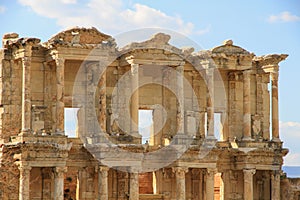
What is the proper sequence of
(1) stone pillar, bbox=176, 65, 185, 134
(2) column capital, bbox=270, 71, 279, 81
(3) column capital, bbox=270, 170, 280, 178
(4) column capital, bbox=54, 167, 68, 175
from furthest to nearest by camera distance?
1. (2) column capital, bbox=270, 71, 279, 81
2. (3) column capital, bbox=270, 170, 280, 178
3. (1) stone pillar, bbox=176, 65, 185, 134
4. (4) column capital, bbox=54, 167, 68, 175

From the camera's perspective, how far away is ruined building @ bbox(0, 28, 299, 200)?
35281 millimetres

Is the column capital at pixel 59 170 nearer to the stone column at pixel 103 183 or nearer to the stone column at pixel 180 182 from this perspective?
the stone column at pixel 103 183

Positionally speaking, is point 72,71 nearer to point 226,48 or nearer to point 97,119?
point 97,119

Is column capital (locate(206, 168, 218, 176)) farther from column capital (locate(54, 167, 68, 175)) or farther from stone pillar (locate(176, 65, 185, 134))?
column capital (locate(54, 167, 68, 175))

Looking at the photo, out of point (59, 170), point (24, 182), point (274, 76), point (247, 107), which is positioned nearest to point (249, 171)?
point (247, 107)

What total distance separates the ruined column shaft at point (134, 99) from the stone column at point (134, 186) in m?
1.63

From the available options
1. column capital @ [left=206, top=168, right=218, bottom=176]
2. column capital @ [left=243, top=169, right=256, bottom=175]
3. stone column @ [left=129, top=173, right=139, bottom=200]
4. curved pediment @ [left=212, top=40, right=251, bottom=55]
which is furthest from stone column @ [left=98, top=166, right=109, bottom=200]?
curved pediment @ [left=212, top=40, right=251, bottom=55]

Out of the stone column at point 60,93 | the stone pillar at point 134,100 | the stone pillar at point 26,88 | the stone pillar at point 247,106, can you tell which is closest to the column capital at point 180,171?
the stone pillar at point 134,100

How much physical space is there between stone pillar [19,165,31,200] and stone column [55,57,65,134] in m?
1.97

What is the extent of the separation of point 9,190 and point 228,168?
9.29 metres

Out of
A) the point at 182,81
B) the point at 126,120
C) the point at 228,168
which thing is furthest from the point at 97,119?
the point at 228,168

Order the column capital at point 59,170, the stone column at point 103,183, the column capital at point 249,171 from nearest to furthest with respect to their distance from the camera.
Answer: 1. the column capital at point 59,170
2. the stone column at point 103,183
3. the column capital at point 249,171

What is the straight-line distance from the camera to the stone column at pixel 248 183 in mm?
38312

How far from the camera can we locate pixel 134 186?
36.0 meters
